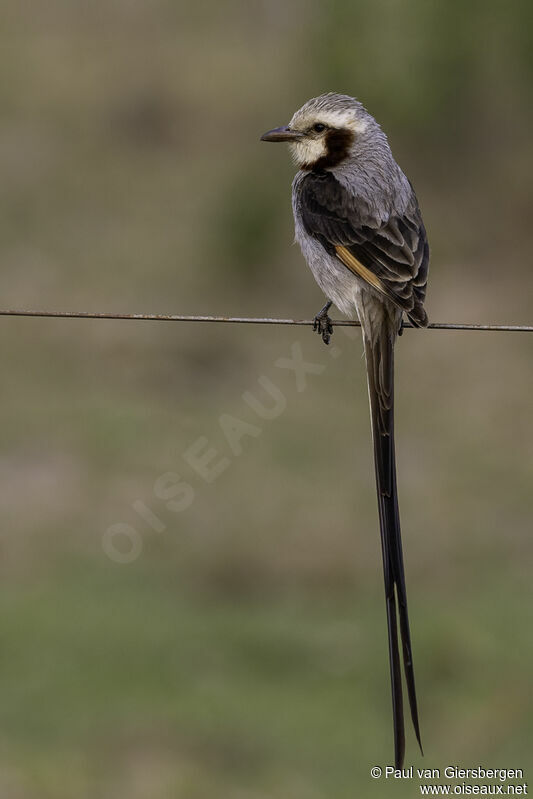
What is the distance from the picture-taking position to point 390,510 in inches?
223

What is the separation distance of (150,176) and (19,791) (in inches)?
918

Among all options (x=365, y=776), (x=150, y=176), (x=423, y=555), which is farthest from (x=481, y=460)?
(x=150, y=176)

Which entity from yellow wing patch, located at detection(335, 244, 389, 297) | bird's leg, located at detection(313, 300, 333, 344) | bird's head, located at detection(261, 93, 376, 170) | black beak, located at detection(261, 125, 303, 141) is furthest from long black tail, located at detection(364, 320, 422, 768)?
black beak, located at detection(261, 125, 303, 141)

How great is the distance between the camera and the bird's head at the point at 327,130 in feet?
23.3

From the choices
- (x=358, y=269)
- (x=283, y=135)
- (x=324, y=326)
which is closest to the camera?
(x=358, y=269)

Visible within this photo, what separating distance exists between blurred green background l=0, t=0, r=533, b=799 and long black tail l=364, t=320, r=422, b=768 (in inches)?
403

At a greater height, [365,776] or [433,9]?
[433,9]

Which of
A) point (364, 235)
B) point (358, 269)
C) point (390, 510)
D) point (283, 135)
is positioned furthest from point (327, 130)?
point (390, 510)

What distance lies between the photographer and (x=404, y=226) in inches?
263

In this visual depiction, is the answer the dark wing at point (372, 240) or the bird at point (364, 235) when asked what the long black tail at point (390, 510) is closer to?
the bird at point (364, 235)

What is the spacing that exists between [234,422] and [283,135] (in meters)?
19.1

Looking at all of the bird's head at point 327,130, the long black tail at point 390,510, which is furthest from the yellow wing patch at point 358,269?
the bird's head at point 327,130

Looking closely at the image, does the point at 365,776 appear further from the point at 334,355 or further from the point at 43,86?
Result: the point at 43,86

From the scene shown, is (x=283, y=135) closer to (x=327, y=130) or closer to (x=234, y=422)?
(x=327, y=130)
